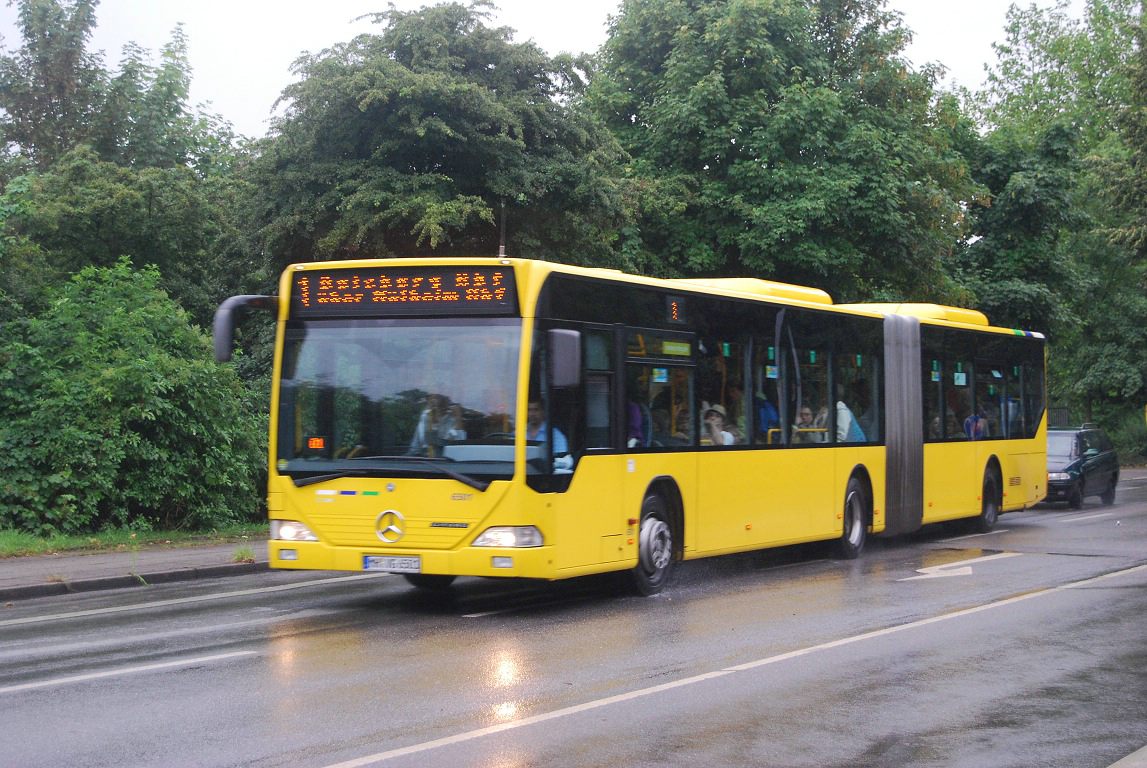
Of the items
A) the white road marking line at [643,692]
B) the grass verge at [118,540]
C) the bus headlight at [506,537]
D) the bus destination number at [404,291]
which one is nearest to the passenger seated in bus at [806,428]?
the white road marking line at [643,692]

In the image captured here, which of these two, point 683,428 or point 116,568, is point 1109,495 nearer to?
point 683,428

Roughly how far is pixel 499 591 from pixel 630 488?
2020 mm

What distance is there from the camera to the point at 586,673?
8984 millimetres

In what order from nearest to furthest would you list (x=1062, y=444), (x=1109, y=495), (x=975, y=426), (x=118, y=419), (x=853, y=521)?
(x=853, y=521), (x=118, y=419), (x=975, y=426), (x=1062, y=444), (x=1109, y=495)

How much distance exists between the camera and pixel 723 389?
14.6 meters

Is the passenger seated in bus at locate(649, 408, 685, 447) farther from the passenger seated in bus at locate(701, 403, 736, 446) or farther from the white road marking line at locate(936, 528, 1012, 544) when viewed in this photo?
the white road marking line at locate(936, 528, 1012, 544)

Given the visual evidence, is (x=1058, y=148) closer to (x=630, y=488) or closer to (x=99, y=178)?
(x=99, y=178)

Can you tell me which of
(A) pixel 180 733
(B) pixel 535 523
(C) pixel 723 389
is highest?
(C) pixel 723 389

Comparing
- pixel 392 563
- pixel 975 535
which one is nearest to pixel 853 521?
pixel 975 535

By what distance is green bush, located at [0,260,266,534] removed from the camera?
18.5 metres

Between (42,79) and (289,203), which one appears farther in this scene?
(42,79)

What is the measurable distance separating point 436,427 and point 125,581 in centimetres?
526

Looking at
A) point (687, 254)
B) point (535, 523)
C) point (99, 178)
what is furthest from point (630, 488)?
point (687, 254)

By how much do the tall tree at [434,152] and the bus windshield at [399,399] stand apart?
36.6 ft
